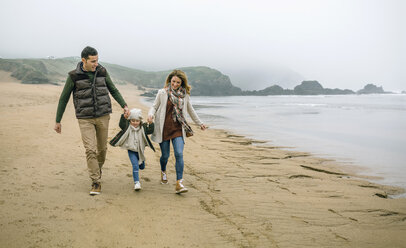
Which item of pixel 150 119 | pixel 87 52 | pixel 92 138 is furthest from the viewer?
pixel 150 119

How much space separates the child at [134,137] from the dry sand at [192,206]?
53cm

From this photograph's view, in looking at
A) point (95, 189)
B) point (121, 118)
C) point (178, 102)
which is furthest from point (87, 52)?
point (95, 189)

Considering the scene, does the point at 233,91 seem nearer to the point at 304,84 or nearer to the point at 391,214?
the point at 304,84

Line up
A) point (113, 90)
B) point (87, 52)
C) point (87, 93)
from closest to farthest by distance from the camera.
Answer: point (87, 52) → point (87, 93) → point (113, 90)

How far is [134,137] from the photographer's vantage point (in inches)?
188

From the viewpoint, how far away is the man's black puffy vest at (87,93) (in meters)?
4.39

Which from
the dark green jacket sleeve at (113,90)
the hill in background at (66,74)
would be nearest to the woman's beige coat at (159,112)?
the dark green jacket sleeve at (113,90)

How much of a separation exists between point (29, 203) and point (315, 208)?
4214 mm

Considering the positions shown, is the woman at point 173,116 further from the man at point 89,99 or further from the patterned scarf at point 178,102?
the man at point 89,99

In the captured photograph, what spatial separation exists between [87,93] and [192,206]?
2418 mm

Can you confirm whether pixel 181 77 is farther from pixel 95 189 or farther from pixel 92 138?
pixel 95 189

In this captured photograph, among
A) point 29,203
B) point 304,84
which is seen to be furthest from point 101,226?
point 304,84

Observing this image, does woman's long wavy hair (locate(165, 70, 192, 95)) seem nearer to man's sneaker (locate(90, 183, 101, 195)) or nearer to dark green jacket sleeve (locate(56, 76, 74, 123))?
dark green jacket sleeve (locate(56, 76, 74, 123))

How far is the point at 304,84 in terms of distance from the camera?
444 ft
